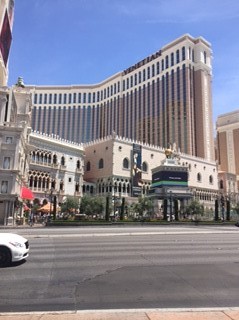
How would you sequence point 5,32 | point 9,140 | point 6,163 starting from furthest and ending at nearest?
1. point 5,32
2. point 9,140
3. point 6,163

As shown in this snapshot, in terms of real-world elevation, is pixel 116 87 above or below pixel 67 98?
above

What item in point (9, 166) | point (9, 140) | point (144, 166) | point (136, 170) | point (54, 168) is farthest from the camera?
point (144, 166)

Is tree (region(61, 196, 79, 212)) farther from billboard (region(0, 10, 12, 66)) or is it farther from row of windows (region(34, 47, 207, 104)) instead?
row of windows (region(34, 47, 207, 104))

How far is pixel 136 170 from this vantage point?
9450 cm

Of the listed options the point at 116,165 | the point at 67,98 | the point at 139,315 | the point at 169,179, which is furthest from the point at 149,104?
the point at 139,315

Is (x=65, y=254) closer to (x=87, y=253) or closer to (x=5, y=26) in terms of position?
(x=87, y=253)

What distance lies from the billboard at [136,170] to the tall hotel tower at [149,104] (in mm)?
31572

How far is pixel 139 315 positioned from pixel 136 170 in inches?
3486

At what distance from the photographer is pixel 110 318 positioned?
5926 mm

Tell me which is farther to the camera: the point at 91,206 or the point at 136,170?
the point at 136,170

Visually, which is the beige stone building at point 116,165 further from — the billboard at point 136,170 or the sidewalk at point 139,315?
the sidewalk at point 139,315

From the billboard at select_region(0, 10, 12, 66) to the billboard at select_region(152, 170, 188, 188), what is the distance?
45798 millimetres

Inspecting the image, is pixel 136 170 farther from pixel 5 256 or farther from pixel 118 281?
pixel 118 281

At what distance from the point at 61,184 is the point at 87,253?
65537 mm
